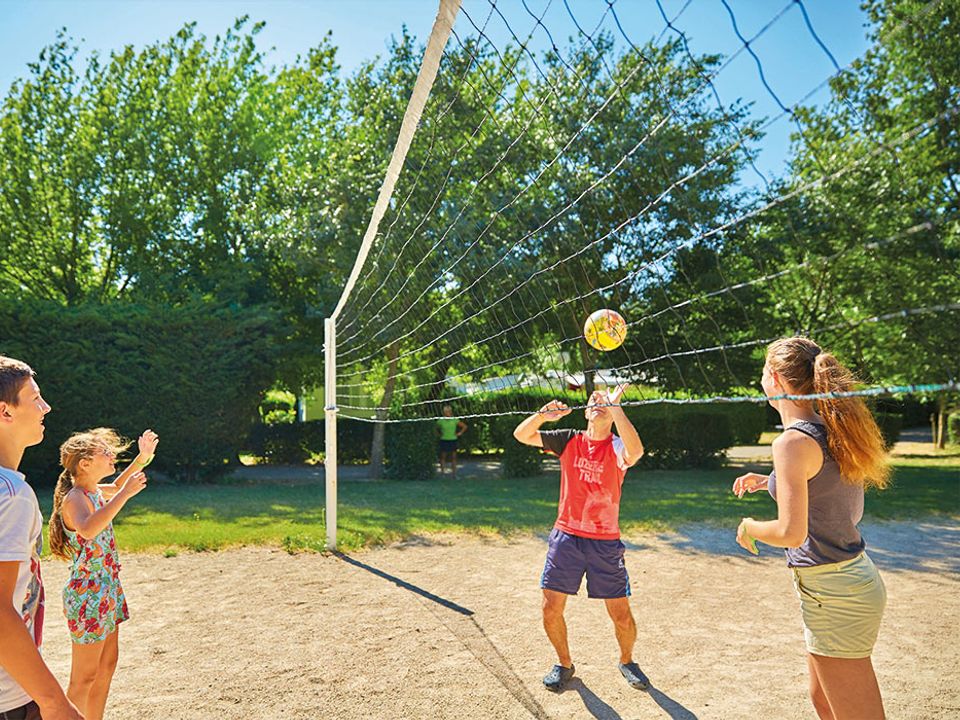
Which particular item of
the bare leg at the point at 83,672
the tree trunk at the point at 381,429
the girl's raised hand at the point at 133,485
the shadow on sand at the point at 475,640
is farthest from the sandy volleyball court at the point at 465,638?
the tree trunk at the point at 381,429

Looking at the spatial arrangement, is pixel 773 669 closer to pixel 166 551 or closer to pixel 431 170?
pixel 166 551

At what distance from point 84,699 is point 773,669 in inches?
135

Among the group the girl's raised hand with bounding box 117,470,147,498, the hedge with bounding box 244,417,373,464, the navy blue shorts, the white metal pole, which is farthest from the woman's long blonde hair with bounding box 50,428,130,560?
the hedge with bounding box 244,417,373,464

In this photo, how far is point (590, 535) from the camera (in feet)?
13.0

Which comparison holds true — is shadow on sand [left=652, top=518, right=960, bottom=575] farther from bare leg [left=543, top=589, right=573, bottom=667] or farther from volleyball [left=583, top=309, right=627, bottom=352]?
bare leg [left=543, top=589, right=573, bottom=667]

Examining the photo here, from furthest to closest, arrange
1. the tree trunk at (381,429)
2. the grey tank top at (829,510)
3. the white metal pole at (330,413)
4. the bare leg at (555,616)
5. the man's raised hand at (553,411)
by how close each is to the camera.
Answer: the tree trunk at (381,429) → the white metal pole at (330,413) → the bare leg at (555,616) → the man's raised hand at (553,411) → the grey tank top at (829,510)

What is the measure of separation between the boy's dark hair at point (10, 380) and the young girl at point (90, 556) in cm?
121

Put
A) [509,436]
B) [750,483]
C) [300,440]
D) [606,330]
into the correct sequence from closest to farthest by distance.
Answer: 1. [750,483]
2. [606,330]
3. [509,436]
4. [300,440]

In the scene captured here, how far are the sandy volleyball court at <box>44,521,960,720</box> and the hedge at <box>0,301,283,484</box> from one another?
604 cm

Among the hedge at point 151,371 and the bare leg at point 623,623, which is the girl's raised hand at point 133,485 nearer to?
the bare leg at point 623,623

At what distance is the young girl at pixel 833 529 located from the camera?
239 centimetres

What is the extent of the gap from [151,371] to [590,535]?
10.8 m

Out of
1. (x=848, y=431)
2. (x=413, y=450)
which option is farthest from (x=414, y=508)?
(x=848, y=431)

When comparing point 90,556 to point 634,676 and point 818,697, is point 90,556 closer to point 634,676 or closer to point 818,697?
point 634,676
